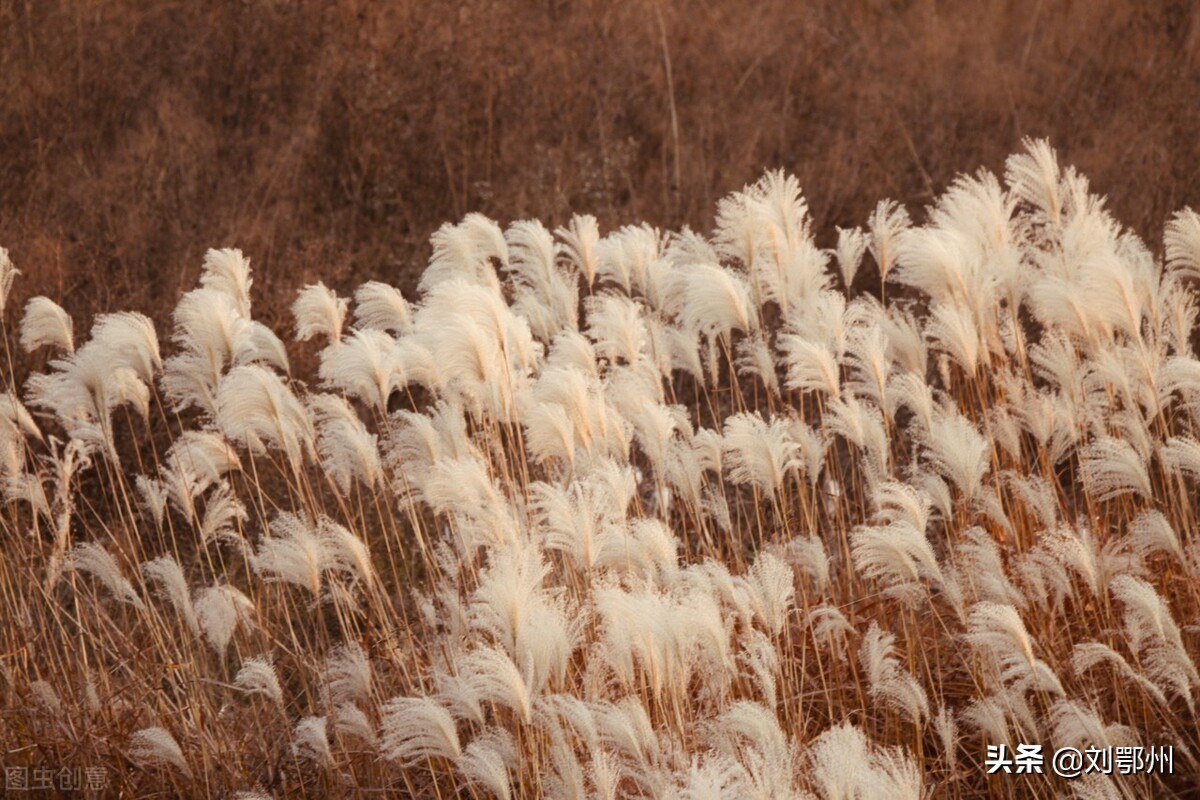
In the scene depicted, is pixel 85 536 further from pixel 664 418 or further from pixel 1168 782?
pixel 1168 782

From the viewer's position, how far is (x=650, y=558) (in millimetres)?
3207

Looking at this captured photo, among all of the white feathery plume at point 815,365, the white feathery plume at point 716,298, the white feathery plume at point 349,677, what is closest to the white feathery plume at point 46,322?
the white feathery plume at point 349,677

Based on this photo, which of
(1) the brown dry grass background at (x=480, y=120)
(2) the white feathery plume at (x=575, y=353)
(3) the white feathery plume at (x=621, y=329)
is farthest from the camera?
(1) the brown dry grass background at (x=480, y=120)

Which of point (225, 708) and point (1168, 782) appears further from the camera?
point (225, 708)

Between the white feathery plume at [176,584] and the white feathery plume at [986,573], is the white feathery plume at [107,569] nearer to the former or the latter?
the white feathery plume at [176,584]

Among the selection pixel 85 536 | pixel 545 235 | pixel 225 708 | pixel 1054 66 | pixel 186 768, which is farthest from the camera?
pixel 1054 66

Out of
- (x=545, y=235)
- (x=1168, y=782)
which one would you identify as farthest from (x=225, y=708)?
(x=1168, y=782)

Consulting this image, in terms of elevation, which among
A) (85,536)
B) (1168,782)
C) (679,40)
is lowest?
(1168,782)

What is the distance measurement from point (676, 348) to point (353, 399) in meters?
2.88

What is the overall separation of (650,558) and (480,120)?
5301 millimetres

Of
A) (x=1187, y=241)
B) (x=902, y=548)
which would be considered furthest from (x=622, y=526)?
(x=1187, y=241)

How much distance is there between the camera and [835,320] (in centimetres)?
378

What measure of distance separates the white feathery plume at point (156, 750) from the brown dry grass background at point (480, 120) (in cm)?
323

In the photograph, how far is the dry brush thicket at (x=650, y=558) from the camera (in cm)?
297
